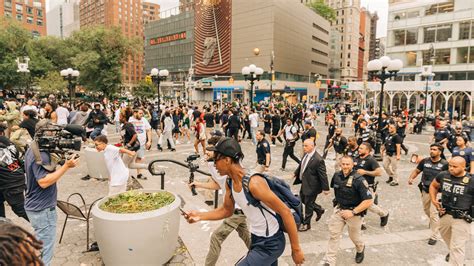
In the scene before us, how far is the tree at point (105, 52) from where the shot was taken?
3869 centimetres

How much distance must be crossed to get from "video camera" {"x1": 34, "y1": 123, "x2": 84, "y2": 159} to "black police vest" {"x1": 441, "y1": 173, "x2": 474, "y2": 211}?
5.15 m

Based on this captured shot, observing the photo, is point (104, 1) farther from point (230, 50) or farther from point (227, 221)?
point (227, 221)

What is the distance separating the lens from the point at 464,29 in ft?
124

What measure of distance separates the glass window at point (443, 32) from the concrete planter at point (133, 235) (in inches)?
1803

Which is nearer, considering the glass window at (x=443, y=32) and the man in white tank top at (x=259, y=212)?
the man in white tank top at (x=259, y=212)

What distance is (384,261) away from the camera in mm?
5180

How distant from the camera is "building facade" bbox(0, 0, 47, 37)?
82500 mm

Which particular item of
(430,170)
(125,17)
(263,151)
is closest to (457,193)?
(430,170)

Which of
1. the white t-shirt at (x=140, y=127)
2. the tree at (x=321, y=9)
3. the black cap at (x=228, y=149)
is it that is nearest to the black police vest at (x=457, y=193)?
the black cap at (x=228, y=149)

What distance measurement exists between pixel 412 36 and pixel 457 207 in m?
44.8

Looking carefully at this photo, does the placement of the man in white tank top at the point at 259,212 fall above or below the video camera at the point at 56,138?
below

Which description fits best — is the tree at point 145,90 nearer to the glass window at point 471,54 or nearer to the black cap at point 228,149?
the glass window at point 471,54

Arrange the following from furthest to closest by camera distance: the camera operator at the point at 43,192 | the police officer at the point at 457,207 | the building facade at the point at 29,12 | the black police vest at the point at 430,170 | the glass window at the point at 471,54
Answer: the building facade at the point at 29,12
the glass window at the point at 471,54
the black police vest at the point at 430,170
the police officer at the point at 457,207
the camera operator at the point at 43,192

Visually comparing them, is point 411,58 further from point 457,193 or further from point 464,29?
point 457,193
